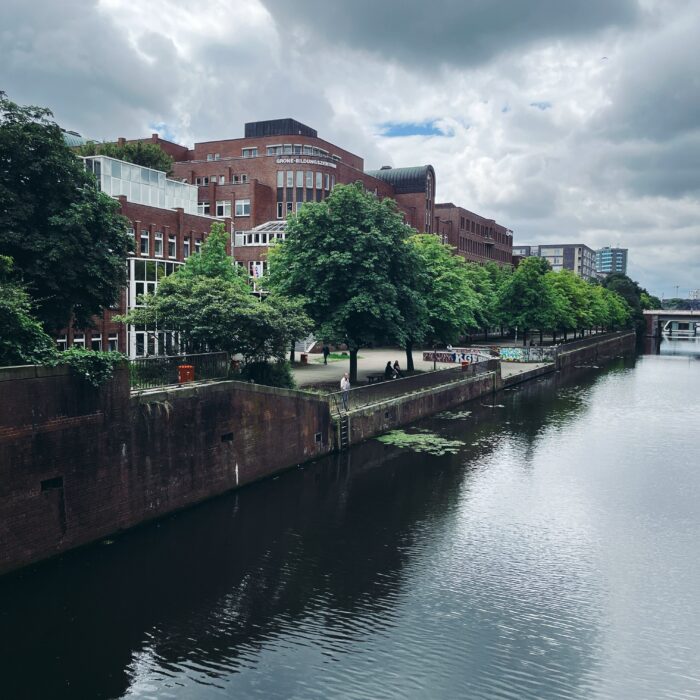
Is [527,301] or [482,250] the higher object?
[482,250]

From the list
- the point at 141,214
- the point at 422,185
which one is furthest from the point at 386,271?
the point at 422,185

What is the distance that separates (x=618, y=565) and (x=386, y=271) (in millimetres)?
22838

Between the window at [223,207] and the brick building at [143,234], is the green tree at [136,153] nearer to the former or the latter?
the window at [223,207]

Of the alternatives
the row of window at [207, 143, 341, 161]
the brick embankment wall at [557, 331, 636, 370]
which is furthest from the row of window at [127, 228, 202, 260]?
the row of window at [207, 143, 341, 161]

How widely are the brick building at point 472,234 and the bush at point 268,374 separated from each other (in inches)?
2830

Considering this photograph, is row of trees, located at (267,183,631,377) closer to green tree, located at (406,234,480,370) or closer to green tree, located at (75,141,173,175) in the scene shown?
green tree, located at (406,234,480,370)

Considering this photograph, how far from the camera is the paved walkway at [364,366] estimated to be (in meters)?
41.7

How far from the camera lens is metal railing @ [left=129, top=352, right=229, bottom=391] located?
21406mm

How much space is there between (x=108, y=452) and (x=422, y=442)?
1879 centimetres

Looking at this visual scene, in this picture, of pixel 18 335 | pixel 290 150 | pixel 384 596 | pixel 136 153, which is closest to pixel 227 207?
pixel 136 153

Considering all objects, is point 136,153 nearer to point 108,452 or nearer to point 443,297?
point 443,297

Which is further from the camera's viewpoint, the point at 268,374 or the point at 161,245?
the point at 161,245

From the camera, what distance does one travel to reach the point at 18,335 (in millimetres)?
17406

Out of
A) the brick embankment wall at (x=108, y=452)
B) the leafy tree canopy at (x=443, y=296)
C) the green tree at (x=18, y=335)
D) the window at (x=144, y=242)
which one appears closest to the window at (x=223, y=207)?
the window at (x=144, y=242)
